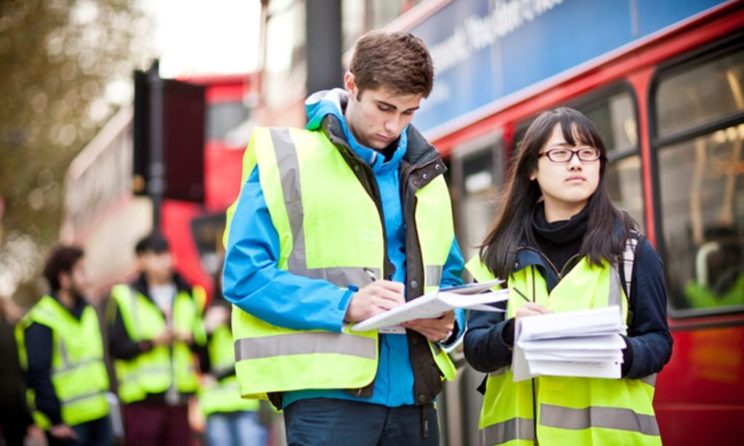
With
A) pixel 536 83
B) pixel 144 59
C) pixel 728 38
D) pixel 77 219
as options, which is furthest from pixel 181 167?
pixel 77 219

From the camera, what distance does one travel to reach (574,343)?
2914mm

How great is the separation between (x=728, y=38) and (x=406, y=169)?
218 centimetres

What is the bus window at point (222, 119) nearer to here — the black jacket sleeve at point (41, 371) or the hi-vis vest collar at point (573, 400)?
the black jacket sleeve at point (41, 371)

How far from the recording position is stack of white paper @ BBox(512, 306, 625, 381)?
2873mm

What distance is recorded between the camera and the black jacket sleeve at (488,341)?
3123 mm

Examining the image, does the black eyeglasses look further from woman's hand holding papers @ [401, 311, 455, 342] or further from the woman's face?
woman's hand holding papers @ [401, 311, 455, 342]

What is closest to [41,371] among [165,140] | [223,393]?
[223,393]

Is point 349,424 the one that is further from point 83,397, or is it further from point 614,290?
point 83,397

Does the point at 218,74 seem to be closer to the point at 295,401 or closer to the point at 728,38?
the point at 728,38

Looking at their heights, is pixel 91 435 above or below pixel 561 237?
below

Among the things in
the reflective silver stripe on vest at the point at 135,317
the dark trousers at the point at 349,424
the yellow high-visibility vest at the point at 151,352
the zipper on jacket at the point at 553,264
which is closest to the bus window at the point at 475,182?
the yellow high-visibility vest at the point at 151,352

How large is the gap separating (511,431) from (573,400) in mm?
202

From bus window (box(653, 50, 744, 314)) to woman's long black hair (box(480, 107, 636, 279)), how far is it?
67.2 inches

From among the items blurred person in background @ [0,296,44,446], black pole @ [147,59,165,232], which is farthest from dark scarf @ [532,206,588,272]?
black pole @ [147,59,165,232]
